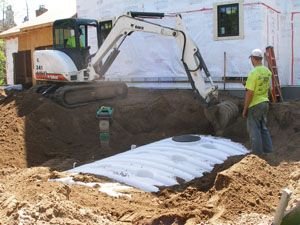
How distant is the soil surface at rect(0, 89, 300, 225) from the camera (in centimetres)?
498

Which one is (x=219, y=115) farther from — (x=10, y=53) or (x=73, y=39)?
(x=10, y=53)

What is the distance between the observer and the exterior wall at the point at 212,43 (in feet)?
46.6

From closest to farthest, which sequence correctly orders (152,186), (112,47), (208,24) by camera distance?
(152,186) → (112,47) → (208,24)

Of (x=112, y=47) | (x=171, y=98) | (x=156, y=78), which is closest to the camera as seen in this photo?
(x=112, y=47)

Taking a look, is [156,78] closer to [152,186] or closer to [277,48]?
[277,48]

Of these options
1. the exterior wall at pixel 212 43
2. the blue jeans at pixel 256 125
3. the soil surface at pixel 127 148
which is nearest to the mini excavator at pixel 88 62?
the soil surface at pixel 127 148

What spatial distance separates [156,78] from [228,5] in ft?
12.0

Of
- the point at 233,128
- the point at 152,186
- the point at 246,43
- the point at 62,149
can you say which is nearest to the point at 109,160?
the point at 152,186

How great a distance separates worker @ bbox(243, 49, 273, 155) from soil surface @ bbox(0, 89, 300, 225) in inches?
15.1

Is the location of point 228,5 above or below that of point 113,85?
above

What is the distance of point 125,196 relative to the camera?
6109 mm

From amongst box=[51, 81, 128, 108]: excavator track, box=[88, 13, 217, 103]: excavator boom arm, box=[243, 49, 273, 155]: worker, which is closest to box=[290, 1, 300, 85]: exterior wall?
box=[88, 13, 217, 103]: excavator boom arm

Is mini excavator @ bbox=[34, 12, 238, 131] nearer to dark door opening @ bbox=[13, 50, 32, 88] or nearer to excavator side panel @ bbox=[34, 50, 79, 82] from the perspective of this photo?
excavator side panel @ bbox=[34, 50, 79, 82]

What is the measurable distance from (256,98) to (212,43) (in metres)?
6.87
